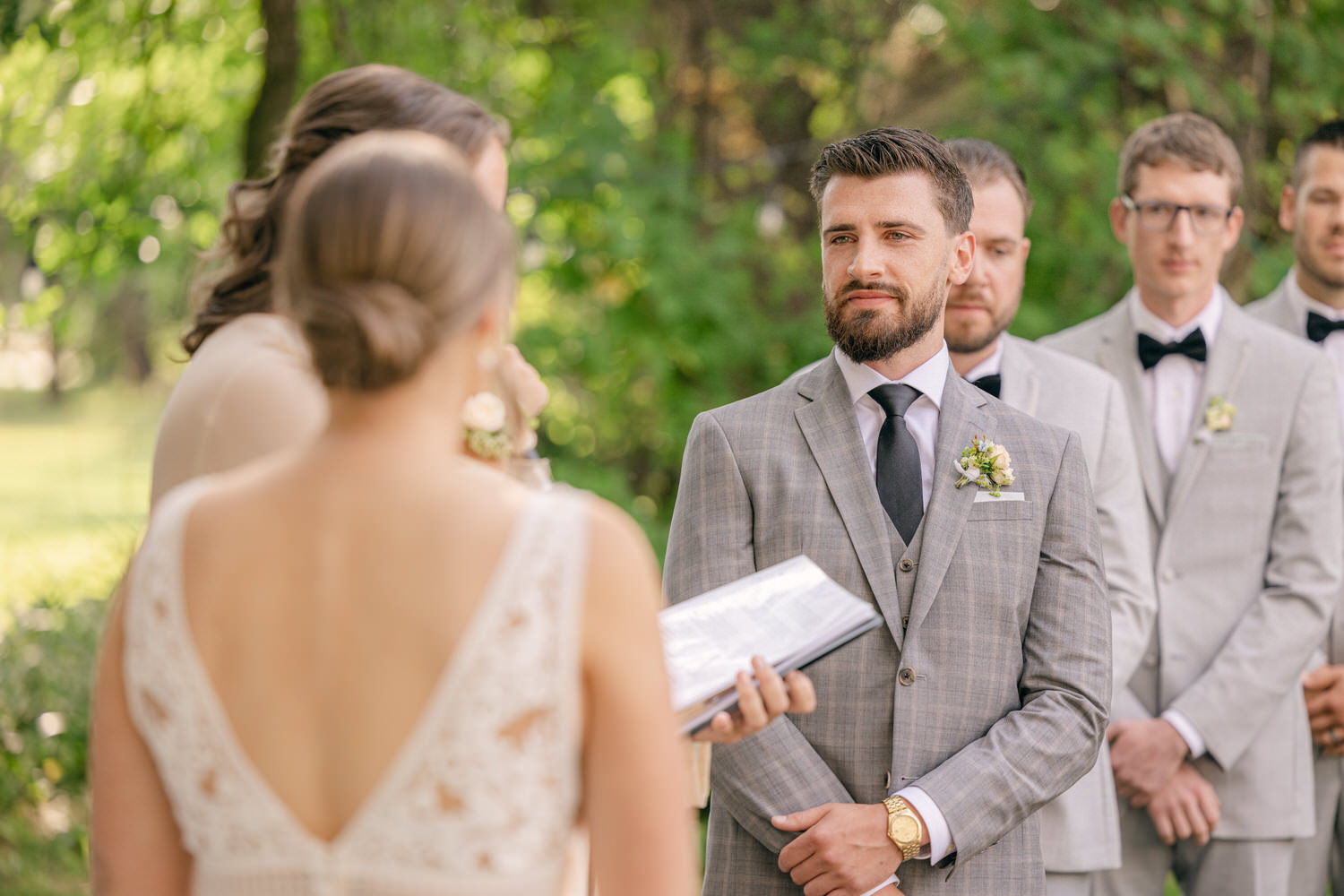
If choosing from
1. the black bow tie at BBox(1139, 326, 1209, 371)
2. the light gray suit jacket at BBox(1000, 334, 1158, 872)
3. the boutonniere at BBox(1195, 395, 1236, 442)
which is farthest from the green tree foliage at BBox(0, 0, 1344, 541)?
the light gray suit jacket at BBox(1000, 334, 1158, 872)

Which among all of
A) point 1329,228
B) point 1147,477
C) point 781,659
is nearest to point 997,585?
Result: point 781,659

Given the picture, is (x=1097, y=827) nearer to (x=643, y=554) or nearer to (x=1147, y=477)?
(x=1147, y=477)

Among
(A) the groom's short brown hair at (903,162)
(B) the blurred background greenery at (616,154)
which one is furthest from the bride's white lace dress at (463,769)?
(B) the blurred background greenery at (616,154)

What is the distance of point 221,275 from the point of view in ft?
7.07

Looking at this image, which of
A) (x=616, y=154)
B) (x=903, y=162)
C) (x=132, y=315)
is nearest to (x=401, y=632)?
(x=903, y=162)

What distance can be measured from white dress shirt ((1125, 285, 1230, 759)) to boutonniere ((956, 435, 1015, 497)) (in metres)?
1.21

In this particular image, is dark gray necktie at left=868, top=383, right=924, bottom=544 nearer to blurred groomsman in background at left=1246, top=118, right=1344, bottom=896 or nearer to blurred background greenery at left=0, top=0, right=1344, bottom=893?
blurred groomsman in background at left=1246, top=118, right=1344, bottom=896

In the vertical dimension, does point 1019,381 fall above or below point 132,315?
above

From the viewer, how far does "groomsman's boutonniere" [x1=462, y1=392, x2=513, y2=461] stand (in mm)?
2131

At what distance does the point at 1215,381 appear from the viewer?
3.54 metres

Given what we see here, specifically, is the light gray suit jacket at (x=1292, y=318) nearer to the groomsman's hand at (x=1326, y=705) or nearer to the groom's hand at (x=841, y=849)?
the groomsman's hand at (x=1326, y=705)

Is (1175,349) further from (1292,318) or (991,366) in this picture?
(1292,318)

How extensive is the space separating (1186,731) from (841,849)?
148 cm

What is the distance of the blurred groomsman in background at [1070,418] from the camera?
302 cm
